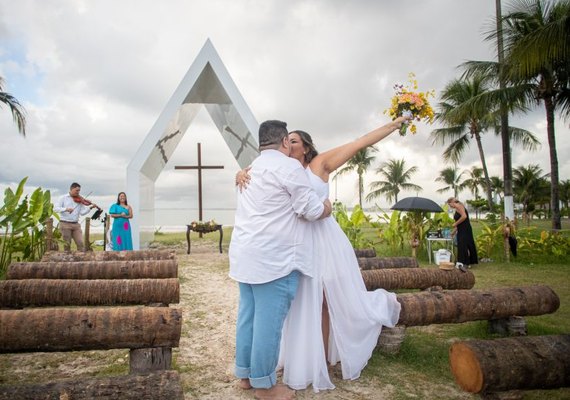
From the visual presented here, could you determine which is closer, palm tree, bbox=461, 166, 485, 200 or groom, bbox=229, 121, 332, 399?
groom, bbox=229, 121, 332, 399

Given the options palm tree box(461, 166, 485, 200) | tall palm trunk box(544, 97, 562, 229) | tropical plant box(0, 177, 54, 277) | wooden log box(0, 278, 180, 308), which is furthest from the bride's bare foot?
palm tree box(461, 166, 485, 200)

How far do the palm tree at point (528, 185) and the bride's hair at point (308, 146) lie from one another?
4207cm

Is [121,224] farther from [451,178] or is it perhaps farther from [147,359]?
[451,178]

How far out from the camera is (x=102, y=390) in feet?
7.72

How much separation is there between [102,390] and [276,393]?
44.2 inches

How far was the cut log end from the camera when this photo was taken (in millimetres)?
2799

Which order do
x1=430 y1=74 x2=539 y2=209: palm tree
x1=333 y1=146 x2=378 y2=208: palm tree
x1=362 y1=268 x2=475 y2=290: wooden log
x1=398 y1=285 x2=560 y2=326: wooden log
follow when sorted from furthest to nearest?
1. x1=333 y1=146 x2=378 y2=208: palm tree
2. x1=430 y1=74 x2=539 y2=209: palm tree
3. x1=362 y1=268 x2=475 y2=290: wooden log
4. x1=398 y1=285 x2=560 y2=326: wooden log

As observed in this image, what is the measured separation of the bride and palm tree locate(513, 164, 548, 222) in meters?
41.9

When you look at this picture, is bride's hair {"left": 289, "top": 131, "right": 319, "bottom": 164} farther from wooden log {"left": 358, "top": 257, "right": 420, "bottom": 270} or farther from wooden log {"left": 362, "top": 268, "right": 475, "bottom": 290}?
wooden log {"left": 358, "top": 257, "right": 420, "bottom": 270}

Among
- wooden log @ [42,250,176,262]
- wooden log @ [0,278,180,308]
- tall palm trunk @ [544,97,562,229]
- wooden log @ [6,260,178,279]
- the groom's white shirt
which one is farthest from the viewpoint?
tall palm trunk @ [544,97,562,229]

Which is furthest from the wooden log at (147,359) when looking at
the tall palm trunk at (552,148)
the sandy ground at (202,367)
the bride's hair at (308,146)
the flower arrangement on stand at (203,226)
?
the tall palm trunk at (552,148)

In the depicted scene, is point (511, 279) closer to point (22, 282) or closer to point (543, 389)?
point (543, 389)

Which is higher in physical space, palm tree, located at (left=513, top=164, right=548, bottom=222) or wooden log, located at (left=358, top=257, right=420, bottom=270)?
palm tree, located at (left=513, top=164, right=548, bottom=222)

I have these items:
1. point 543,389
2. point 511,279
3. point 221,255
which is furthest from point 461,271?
point 221,255
